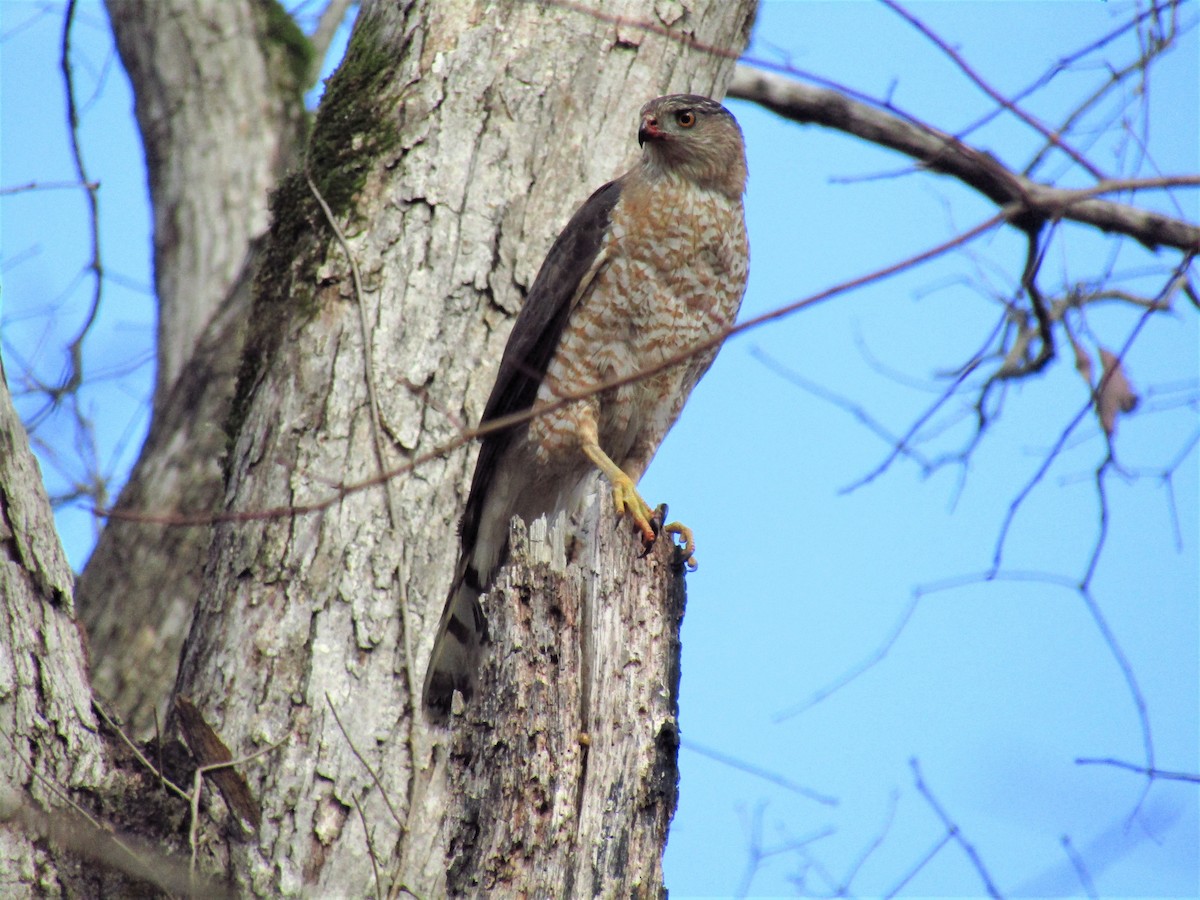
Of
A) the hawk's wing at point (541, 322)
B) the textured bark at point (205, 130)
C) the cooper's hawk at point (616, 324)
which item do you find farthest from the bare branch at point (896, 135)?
the textured bark at point (205, 130)

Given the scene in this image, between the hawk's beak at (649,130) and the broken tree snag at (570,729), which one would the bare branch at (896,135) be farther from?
the broken tree snag at (570,729)

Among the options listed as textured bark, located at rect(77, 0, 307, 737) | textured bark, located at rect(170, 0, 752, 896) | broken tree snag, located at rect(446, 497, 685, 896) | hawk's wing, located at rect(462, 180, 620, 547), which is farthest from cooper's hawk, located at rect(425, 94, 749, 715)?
textured bark, located at rect(77, 0, 307, 737)

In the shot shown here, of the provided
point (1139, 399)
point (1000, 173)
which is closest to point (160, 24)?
point (1139, 399)

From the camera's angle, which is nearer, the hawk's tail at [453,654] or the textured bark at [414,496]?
the textured bark at [414,496]

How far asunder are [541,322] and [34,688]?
71.0 inches

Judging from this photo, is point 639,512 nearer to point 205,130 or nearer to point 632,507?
point 632,507

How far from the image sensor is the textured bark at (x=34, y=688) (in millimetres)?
2523

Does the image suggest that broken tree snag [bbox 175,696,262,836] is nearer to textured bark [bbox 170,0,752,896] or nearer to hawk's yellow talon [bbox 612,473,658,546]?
textured bark [bbox 170,0,752,896]

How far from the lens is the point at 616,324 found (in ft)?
12.9

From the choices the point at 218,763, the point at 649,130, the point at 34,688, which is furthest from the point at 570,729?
the point at 649,130

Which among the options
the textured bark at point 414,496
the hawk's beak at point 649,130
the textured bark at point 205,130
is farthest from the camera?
the textured bark at point 205,130

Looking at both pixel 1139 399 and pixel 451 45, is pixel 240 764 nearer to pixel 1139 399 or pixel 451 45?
pixel 451 45

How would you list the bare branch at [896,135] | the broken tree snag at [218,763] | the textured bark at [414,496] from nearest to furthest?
the textured bark at [414,496], the broken tree snag at [218,763], the bare branch at [896,135]

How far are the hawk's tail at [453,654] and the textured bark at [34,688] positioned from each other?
929mm
